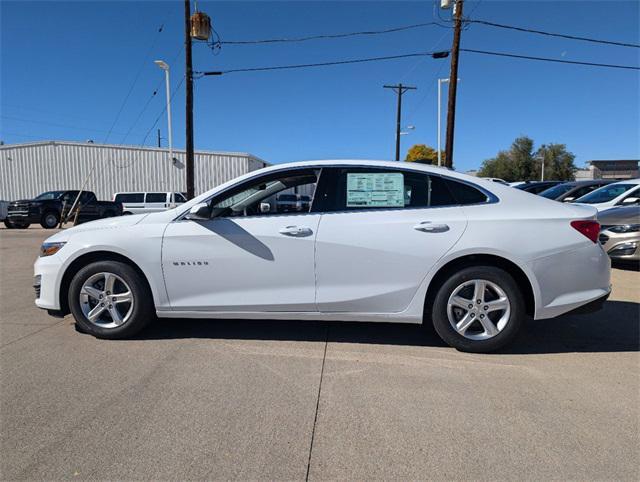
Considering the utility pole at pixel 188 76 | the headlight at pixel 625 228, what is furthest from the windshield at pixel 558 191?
the utility pole at pixel 188 76

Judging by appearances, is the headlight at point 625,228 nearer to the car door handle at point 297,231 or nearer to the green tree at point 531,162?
the car door handle at point 297,231

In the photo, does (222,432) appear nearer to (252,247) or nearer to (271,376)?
(271,376)

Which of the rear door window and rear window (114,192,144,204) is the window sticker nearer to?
the rear door window

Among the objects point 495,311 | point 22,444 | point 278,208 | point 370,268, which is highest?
point 278,208

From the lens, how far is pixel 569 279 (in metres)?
3.44

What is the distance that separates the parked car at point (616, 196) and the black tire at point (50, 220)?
68.2 feet

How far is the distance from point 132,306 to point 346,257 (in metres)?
1.98

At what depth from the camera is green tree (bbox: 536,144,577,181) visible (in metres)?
59.9

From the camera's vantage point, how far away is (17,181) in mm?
33281

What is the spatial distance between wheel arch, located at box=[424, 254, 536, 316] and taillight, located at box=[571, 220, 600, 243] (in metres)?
0.56

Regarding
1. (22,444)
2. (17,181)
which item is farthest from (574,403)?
(17,181)

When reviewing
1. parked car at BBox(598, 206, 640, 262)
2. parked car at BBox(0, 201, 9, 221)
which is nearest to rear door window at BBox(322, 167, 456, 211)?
parked car at BBox(598, 206, 640, 262)

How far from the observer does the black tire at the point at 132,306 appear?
3799mm

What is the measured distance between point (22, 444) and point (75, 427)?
0.85ft
